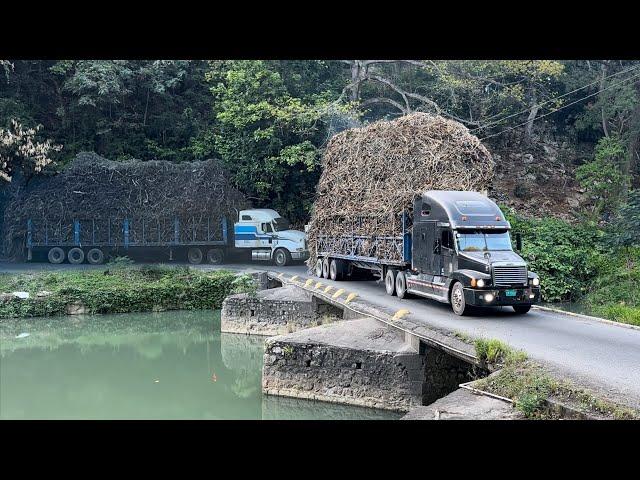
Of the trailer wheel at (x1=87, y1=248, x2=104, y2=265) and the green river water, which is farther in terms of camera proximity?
the trailer wheel at (x1=87, y1=248, x2=104, y2=265)

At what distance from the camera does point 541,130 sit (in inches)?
1502

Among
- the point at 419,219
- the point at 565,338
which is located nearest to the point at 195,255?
the point at 419,219

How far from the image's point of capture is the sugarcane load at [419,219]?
1368cm

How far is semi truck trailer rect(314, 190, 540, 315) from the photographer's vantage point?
1336 cm

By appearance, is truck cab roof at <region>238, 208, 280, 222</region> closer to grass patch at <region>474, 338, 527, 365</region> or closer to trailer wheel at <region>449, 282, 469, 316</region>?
trailer wheel at <region>449, 282, 469, 316</region>

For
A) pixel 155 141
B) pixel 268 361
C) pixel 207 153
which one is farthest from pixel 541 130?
pixel 268 361

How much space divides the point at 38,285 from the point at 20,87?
50.0 ft

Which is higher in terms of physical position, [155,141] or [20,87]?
[20,87]

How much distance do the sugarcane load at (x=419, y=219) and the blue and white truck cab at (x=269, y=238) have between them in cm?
502

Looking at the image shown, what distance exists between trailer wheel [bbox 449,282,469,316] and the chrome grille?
30.7 inches

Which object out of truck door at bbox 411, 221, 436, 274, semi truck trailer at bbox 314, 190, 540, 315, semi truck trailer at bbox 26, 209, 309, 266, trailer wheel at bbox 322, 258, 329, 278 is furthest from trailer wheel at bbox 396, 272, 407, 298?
semi truck trailer at bbox 26, 209, 309, 266

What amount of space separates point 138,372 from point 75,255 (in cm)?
1630

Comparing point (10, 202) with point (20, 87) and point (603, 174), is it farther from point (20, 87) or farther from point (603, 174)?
point (603, 174)

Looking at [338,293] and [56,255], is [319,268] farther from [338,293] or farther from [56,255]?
[56,255]
